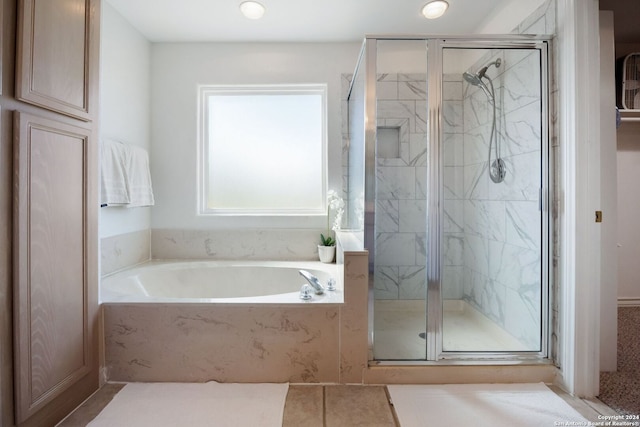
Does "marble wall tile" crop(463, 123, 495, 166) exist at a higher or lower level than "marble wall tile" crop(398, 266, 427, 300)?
higher

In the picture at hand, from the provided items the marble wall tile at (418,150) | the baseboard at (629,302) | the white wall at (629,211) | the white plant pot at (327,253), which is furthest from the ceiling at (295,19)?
the baseboard at (629,302)

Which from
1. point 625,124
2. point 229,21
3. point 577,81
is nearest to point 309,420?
point 577,81

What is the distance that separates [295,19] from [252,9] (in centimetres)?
34

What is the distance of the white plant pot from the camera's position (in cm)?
250

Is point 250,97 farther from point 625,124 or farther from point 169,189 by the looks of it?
point 625,124

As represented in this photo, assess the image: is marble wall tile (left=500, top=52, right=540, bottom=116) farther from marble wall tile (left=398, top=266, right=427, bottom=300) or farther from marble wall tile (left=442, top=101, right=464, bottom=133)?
marble wall tile (left=398, top=266, right=427, bottom=300)

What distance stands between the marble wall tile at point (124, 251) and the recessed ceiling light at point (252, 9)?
1872 mm

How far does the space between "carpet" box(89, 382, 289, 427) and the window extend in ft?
4.77

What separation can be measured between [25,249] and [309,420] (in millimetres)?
1367

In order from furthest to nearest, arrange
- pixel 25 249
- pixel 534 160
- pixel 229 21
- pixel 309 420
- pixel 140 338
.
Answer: pixel 229 21 < pixel 534 160 < pixel 140 338 < pixel 309 420 < pixel 25 249

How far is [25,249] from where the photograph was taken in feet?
3.85

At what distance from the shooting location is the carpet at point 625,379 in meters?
1.45

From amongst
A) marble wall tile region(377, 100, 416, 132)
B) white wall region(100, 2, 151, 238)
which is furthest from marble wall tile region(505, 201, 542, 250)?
white wall region(100, 2, 151, 238)

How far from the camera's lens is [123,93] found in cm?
225
